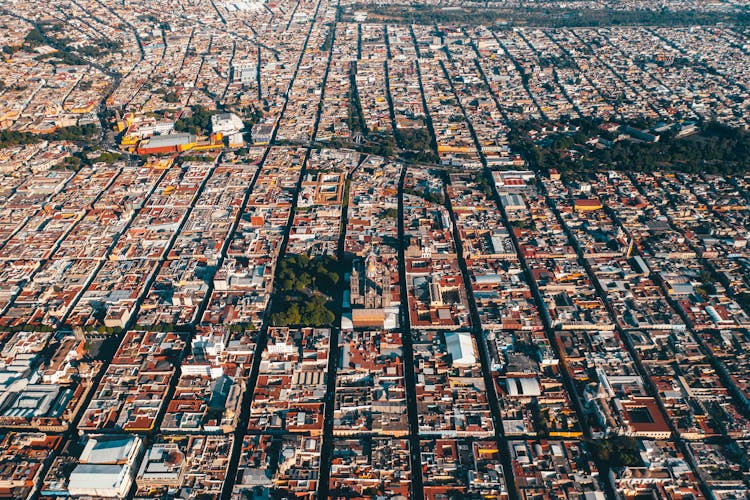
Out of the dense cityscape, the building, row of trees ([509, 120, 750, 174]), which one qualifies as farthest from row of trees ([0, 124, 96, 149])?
row of trees ([509, 120, 750, 174])

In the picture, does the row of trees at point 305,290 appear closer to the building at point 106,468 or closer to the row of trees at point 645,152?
the building at point 106,468

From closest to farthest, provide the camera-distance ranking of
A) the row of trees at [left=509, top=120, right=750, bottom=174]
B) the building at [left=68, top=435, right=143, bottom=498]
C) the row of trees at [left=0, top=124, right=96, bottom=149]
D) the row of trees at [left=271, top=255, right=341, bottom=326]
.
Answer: the building at [left=68, top=435, right=143, bottom=498] → the row of trees at [left=271, top=255, right=341, bottom=326] → the row of trees at [left=509, top=120, right=750, bottom=174] → the row of trees at [left=0, top=124, right=96, bottom=149]

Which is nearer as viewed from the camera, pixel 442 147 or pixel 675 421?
pixel 675 421

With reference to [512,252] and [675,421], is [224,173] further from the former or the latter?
[675,421]

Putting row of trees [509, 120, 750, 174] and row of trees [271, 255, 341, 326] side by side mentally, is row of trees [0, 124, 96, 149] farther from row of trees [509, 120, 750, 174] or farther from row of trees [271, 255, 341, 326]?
row of trees [509, 120, 750, 174]

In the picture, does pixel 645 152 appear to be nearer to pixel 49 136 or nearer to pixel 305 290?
pixel 305 290

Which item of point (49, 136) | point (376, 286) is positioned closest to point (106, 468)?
point (376, 286)

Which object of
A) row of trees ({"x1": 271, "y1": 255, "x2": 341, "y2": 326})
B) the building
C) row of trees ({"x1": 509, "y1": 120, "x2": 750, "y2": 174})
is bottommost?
the building

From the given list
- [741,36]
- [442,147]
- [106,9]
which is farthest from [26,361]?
[741,36]

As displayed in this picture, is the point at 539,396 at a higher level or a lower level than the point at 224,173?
lower
